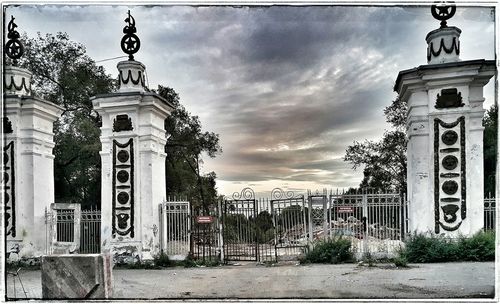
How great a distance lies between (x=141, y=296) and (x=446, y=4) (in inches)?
217

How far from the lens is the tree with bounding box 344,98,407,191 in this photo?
1574cm

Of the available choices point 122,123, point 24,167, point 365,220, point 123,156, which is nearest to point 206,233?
point 123,156

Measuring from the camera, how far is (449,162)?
8.35 m

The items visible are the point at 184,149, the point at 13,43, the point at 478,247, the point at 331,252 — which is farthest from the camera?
the point at 184,149

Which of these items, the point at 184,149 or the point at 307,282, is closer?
the point at 307,282

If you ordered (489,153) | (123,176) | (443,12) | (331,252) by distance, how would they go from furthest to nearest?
1. (489,153)
2. (123,176)
3. (331,252)
4. (443,12)

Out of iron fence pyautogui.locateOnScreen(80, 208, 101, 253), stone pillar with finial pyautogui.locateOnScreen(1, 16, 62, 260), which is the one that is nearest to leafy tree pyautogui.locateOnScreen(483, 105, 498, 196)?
iron fence pyautogui.locateOnScreen(80, 208, 101, 253)

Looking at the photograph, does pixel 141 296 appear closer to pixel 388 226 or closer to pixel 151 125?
pixel 151 125

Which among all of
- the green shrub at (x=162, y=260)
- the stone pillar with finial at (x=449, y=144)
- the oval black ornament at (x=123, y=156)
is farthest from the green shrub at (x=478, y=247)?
the oval black ornament at (x=123, y=156)

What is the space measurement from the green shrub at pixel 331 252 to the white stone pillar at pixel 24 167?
17.2 ft

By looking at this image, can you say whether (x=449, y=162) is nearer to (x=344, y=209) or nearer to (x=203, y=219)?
(x=344, y=209)

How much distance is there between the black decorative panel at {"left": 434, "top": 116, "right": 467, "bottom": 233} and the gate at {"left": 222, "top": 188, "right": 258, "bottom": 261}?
132 inches

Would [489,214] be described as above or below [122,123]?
below

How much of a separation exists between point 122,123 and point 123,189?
4.09ft
